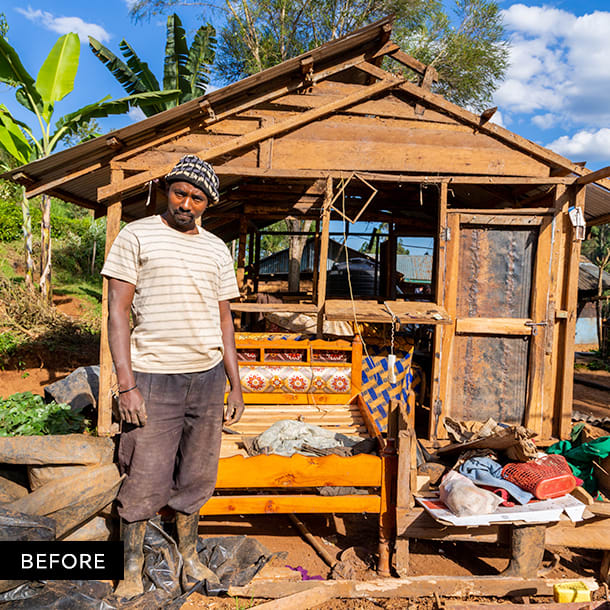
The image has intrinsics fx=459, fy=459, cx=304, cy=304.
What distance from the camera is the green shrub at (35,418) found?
455 centimetres

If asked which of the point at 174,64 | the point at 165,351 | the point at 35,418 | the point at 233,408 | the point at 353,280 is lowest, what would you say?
the point at 35,418

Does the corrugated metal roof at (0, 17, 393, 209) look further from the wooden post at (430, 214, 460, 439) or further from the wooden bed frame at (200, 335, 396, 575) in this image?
the wooden bed frame at (200, 335, 396, 575)

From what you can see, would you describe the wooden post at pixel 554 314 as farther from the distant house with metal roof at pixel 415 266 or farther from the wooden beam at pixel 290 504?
the distant house with metal roof at pixel 415 266

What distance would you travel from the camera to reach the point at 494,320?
5.37m

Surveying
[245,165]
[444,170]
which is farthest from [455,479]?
[245,165]

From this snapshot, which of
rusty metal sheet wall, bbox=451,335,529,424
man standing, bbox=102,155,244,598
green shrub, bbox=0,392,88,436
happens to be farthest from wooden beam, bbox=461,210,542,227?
green shrub, bbox=0,392,88,436

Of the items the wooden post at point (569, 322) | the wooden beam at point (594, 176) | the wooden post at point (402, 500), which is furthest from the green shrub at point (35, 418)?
the wooden beam at point (594, 176)

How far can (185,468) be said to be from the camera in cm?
267

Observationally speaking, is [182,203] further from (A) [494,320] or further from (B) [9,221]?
(B) [9,221]

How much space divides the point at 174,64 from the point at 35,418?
10.0 meters

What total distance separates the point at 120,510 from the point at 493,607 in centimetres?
216

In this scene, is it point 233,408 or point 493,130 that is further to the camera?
point 493,130

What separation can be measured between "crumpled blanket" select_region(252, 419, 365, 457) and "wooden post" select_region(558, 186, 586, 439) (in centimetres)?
274

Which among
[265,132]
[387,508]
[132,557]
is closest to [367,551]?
[387,508]
